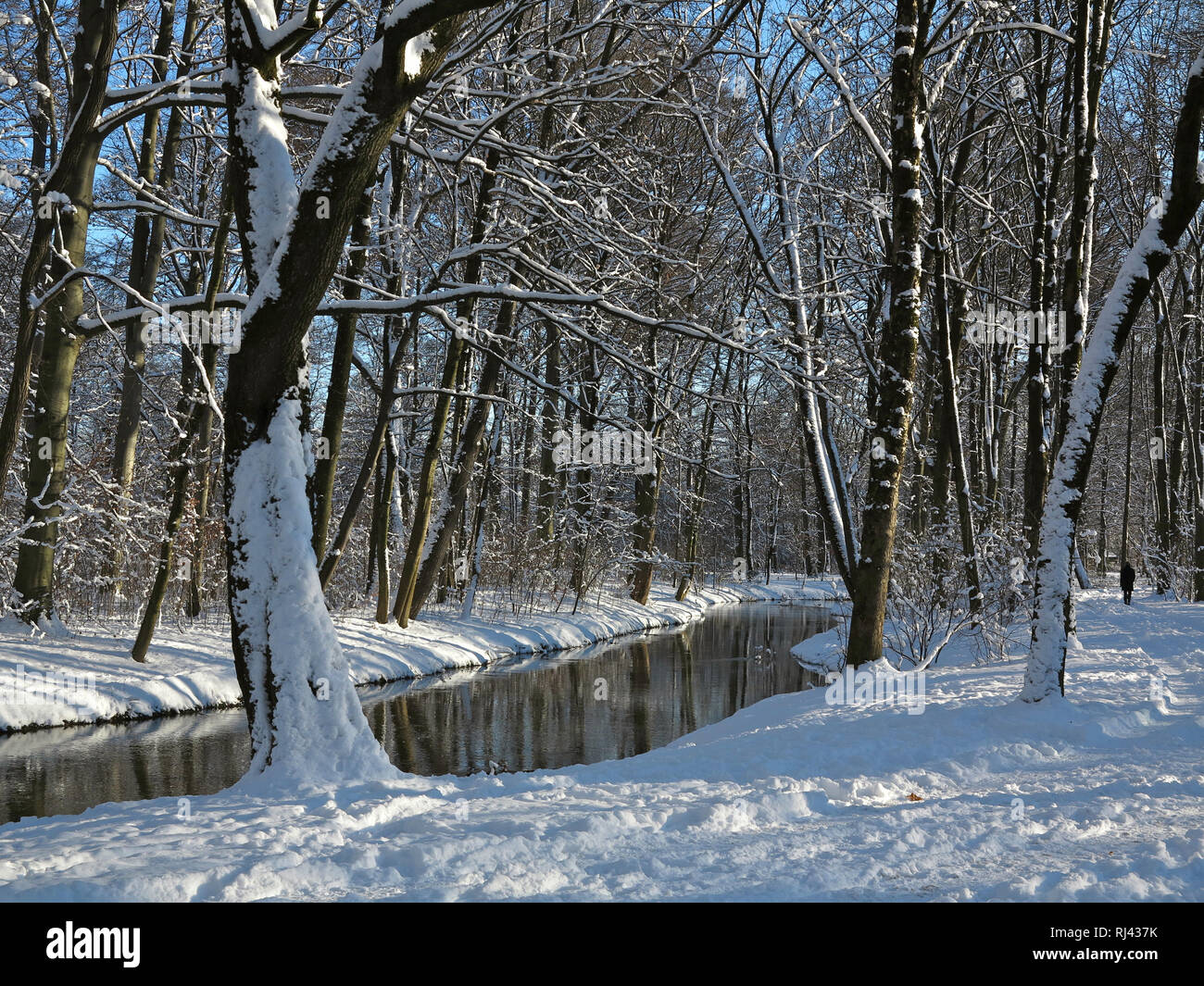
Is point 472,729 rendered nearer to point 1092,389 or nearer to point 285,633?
point 285,633

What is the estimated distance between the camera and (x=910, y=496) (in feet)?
62.3

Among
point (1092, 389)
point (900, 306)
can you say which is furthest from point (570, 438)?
point (1092, 389)

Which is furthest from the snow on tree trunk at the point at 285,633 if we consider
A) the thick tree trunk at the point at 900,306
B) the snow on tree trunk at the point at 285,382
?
the thick tree trunk at the point at 900,306

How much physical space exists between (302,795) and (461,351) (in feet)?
42.0

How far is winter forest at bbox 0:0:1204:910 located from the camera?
548cm

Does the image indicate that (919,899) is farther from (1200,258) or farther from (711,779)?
(1200,258)

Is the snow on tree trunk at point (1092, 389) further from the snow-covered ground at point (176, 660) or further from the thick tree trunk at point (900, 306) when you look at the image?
the snow-covered ground at point (176, 660)

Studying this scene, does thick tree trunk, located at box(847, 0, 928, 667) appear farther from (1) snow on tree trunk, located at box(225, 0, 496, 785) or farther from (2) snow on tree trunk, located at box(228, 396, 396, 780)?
(2) snow on tree trunk, located at box(228, 396, 396, 780)

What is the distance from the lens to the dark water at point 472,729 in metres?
8.78

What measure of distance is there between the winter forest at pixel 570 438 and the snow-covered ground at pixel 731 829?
4 centimetres

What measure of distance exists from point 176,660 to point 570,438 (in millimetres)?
11690

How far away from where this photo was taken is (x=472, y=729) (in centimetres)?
1175

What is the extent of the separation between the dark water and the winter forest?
115 mm

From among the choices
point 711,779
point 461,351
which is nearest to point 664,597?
point 461,351
